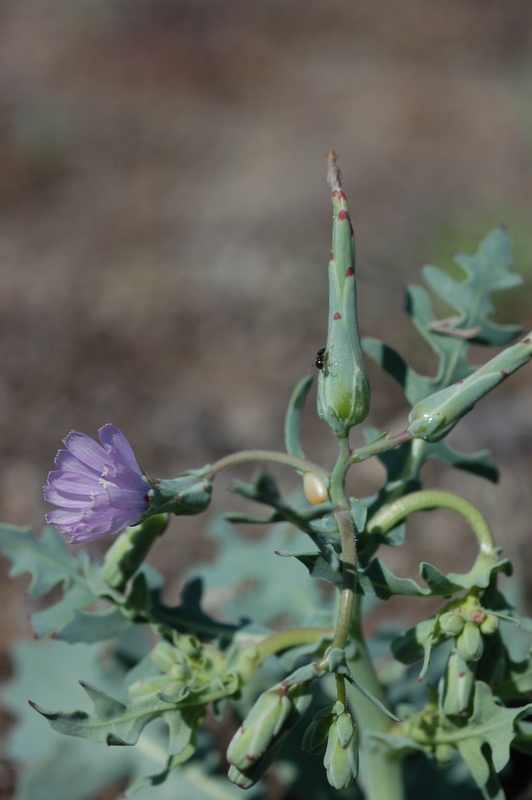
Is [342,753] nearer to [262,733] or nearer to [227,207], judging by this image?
[262,733]

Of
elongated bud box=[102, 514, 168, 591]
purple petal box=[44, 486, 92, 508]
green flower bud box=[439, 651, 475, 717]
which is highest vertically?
purple petal box=[44, 486, 92, 508]

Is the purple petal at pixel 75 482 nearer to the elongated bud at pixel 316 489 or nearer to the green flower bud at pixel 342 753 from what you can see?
the elongated bud at pixel 316 489

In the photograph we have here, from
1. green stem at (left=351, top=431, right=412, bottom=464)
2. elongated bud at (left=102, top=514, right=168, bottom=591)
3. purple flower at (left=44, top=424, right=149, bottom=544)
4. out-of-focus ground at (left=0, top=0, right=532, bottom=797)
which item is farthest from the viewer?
out-of-focus ground at (left=0, top=0, right=532, bottom=797)

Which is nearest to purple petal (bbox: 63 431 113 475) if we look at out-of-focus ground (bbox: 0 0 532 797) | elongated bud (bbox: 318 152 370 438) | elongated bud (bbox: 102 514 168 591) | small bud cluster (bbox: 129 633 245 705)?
elongated bud (bbox: 102 514 168 591)

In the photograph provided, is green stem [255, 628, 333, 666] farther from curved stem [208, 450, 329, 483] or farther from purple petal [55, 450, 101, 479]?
purple petal [55, 450, 101, 479]

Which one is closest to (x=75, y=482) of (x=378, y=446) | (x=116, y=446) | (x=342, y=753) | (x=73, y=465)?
(x=73, y=465)

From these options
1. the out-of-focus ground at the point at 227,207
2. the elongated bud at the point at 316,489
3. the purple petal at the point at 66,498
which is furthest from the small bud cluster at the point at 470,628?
the out-of-focus ground at the point at 227,207

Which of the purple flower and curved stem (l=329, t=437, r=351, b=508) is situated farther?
curved stem (l=329, t=437, r=351, b=508)

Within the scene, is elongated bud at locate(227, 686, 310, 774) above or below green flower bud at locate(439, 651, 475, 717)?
above
